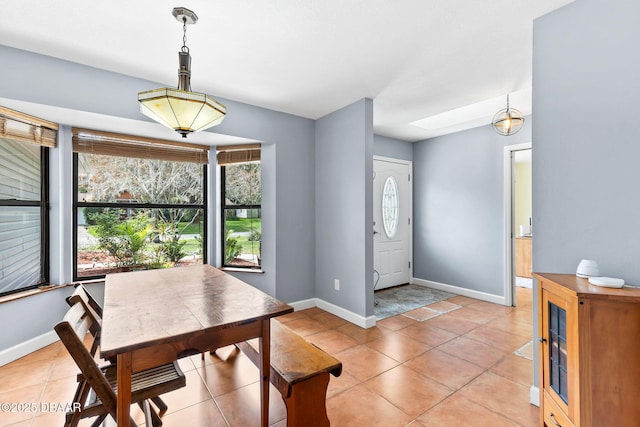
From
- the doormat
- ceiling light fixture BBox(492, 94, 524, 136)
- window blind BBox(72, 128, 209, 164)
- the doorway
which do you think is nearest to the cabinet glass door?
the doorway

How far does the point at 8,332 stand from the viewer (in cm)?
250

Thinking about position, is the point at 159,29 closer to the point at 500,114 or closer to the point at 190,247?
the point at 190,247

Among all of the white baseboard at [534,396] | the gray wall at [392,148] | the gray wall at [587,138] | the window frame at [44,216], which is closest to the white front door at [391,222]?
the gray wall at [392,148]

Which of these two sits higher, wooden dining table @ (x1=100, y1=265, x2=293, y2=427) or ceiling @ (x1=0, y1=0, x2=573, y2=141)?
ceiling @ (x1=0, y1=0, x2=573, y2=141)

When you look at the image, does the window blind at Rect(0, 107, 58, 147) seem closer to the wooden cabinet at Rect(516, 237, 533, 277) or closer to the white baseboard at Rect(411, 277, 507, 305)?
the white baseboard at Rect(411, 277, 507, 305)

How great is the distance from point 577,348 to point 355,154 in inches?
100

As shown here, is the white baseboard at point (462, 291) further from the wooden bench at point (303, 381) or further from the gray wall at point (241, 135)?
the wooden bench at point (303, 381)

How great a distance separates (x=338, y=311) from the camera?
3.64m

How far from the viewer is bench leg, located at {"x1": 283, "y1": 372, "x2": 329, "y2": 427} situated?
151 cm

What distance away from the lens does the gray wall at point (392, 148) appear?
16.0 feet

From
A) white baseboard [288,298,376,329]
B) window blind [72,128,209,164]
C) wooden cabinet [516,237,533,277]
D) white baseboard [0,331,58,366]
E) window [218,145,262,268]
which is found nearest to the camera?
white baseboard [0,331,58,366]

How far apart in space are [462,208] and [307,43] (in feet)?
11.5

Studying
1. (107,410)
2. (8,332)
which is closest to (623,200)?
(107,410)

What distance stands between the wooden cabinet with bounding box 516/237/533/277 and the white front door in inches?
81.0
